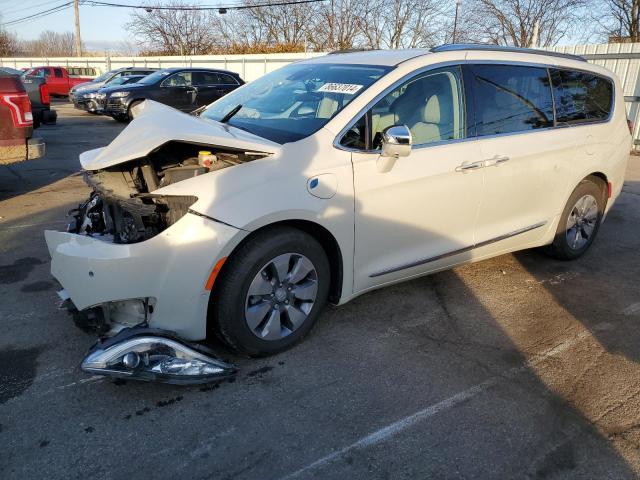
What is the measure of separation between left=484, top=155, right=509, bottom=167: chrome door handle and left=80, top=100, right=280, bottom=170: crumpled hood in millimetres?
1660

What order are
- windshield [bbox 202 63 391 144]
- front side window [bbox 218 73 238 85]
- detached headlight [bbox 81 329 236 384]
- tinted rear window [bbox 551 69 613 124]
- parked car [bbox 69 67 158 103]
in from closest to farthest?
detached headlight [bbox 81 329 236 384] → windshield [bbox 202 63 391 144] → tinted rear window [bbox 551 69 613 124] → front side window [bbox 218 73 238 85] → parked car [bbox 69 67 158 103]

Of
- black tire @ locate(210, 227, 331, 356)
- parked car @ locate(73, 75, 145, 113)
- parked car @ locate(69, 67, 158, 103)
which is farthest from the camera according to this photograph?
parked car @ locate(69, 67, 158, 103)

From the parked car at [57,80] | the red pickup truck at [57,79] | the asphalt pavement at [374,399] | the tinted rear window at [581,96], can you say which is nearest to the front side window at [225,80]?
the asphalt pavement at [374,399]

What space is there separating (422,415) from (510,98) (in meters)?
2.62

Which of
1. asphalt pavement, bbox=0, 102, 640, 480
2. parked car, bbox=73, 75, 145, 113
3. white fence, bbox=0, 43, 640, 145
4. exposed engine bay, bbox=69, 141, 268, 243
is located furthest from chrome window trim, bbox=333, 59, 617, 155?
parked car, bbox=73, 75, 145, 113

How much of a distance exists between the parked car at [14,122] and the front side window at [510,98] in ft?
16.4

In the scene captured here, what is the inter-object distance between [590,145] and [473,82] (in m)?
1.60

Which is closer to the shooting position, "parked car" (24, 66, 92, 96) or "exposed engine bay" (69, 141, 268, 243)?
"exposed engine bay" (69, 141, 268, 243)

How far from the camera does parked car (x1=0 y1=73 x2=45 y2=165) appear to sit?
229 inches

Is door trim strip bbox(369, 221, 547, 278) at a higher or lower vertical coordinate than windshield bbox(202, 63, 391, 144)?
lower

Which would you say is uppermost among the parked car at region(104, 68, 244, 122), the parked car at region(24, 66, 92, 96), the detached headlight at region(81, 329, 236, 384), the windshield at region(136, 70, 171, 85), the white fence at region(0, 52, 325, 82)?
the white fence at region(0, 52, 325, 82)

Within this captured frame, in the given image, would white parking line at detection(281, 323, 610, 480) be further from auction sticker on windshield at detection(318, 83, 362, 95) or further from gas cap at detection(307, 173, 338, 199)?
auction sticker on windshield at detection(318, 83, 362, 95)

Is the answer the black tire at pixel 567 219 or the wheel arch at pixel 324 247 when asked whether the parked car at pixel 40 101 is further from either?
the black tire at pixel 567 219

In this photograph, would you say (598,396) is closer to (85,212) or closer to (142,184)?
(142,184)
